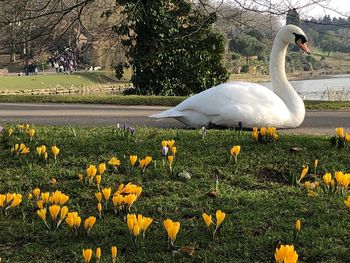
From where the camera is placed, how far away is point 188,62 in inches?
694

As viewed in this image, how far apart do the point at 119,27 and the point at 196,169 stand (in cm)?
1259

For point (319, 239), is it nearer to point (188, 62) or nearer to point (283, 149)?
point (283, 149)

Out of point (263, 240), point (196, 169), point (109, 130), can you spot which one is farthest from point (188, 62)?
point (263, 240)

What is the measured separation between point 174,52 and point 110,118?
Answer: 9045mm

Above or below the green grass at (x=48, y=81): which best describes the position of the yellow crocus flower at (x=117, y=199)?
below

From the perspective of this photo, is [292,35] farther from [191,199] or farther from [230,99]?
[191,199]

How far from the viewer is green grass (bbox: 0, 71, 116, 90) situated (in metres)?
36.8

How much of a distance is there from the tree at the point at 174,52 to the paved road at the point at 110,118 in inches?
252

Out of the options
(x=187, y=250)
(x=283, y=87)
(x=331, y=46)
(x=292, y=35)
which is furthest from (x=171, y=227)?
(x=331, y=46)

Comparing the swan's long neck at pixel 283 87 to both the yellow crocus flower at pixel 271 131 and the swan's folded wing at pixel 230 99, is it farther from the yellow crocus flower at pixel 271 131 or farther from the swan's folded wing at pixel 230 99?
the yellow crocus flower at pixel 271 131

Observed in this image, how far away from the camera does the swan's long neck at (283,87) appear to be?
23.1 ft

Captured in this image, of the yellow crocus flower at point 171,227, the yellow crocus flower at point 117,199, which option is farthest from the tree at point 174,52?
the yellow crocus flower at point 171,227

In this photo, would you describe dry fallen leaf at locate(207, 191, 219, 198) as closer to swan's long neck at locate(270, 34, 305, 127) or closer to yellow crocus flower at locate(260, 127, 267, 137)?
yellow crocus flower at locate(260, 127, 267, 137)

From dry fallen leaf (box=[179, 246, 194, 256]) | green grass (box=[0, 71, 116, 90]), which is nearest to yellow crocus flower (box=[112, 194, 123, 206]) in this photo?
dry fallen leaf (box=[179, 246, 194, 256])
